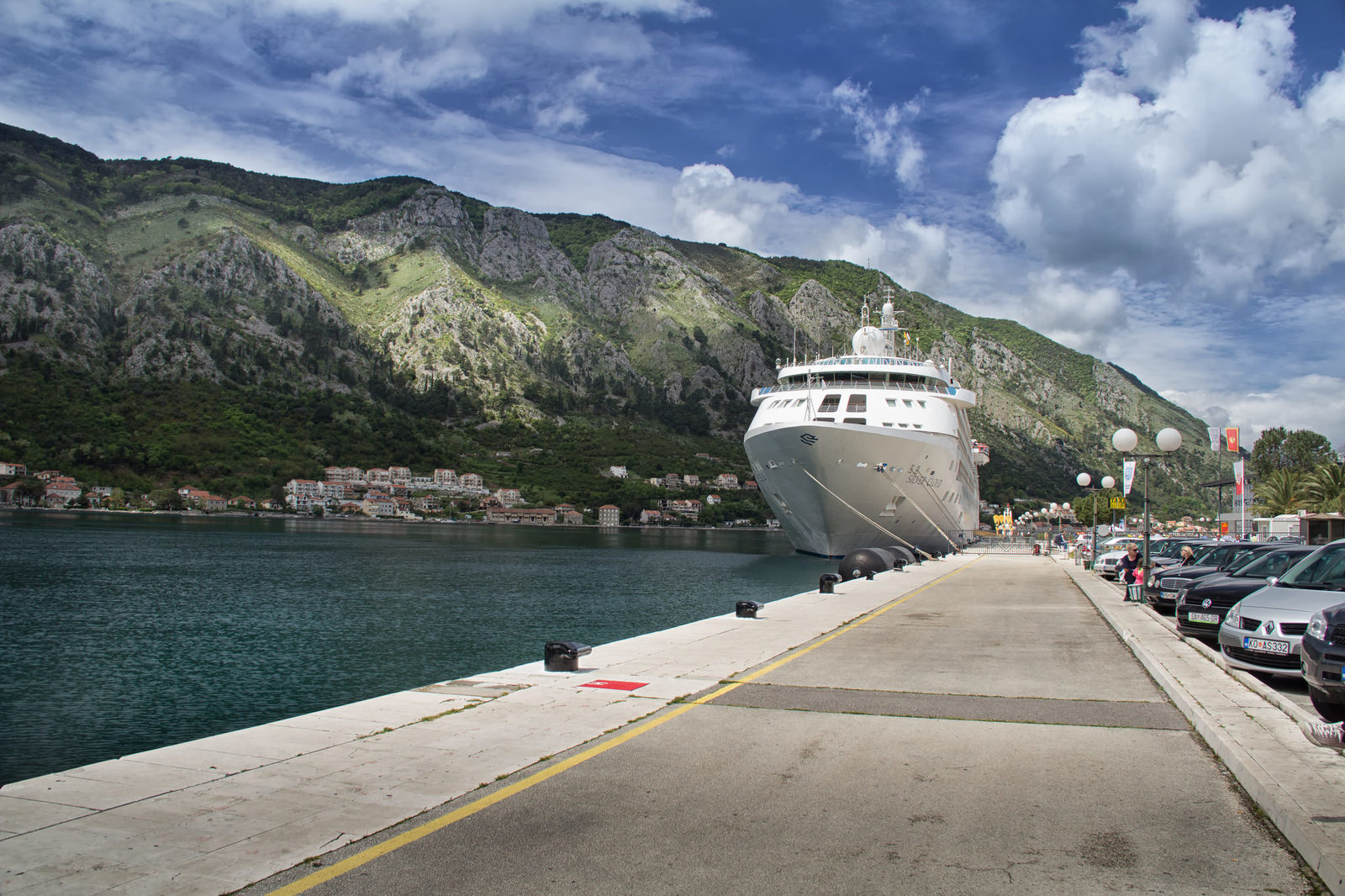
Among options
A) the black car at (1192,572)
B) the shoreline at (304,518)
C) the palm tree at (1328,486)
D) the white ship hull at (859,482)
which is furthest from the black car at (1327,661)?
the shoreline at (304,518)

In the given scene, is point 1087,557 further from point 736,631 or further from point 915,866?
point 915,866

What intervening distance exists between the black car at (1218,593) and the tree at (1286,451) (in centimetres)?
8342

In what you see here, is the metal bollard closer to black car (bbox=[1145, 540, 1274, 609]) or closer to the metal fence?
black car (bbox=[1145, 540, 1274, 609])

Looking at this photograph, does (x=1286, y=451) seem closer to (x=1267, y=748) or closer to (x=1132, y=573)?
(x=1132, y=573)

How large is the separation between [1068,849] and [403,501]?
530 feet

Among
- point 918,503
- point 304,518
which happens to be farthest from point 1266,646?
point 304,518

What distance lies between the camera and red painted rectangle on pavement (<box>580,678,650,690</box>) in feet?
34.5

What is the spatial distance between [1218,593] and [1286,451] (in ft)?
299

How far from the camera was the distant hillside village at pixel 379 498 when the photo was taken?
422 ft

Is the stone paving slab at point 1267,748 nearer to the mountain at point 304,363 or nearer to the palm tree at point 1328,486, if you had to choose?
the palm tree at point 1328,486

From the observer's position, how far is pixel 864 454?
4400cm

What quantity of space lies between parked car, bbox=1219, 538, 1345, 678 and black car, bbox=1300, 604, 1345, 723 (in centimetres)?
203

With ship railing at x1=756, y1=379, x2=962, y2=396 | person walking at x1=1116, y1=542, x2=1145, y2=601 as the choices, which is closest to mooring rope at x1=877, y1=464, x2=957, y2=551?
ship railing at x1=756, y1=379, x2=962, y2=396

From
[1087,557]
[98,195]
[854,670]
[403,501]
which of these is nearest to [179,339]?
[403,501]
